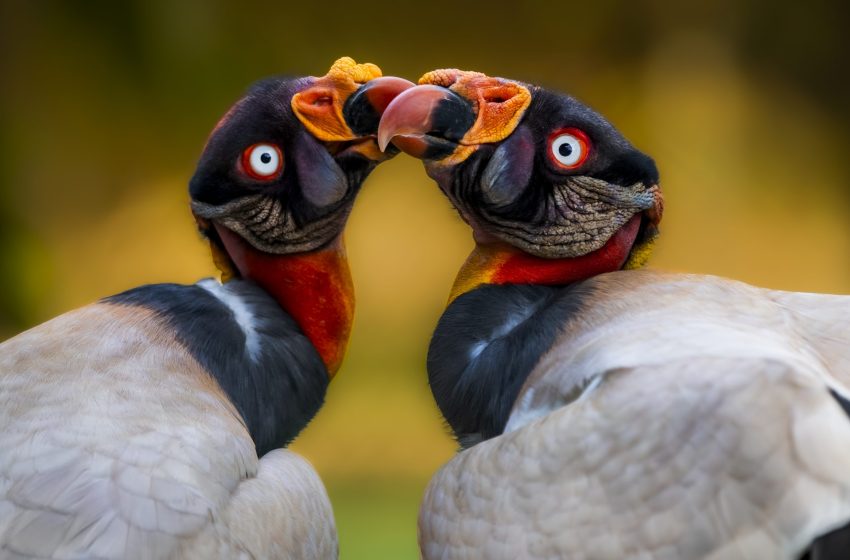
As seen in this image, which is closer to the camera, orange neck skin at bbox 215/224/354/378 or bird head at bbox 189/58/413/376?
bird head at bbox 189/58/413/376

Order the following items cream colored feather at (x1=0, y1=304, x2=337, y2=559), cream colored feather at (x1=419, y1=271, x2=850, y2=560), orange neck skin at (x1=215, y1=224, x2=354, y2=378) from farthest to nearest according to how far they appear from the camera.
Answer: orange neck skin at (x1=215, y1=224, x2=354, y2=378) < cream colored feather at (x1=0, y1=304, x2=337, y2=559) < cream colored feather at (x1=419, y1=271, x2=850, y2=560)

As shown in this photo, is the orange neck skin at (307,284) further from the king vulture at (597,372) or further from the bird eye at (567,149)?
the bird eye at (567,149)

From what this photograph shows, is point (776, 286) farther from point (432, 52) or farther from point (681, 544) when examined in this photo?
point (681, 544)

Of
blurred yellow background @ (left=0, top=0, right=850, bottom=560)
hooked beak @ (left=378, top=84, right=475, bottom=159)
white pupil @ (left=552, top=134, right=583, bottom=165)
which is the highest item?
hooked beak @ (left=378, top=84, right=475, bottom=159)

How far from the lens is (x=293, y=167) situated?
2.97 meters

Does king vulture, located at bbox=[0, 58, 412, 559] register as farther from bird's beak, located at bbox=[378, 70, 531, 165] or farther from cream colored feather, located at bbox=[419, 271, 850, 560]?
cream colored feather, located at bbox=[419, 271, 850, 560]

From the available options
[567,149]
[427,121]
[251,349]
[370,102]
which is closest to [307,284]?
[251,349]

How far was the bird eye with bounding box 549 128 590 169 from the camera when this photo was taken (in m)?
2.80

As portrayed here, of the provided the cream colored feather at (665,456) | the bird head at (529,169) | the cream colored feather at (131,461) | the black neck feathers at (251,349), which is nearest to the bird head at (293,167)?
the black neck feathers at (251,349)

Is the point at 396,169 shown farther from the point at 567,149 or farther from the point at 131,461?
the point at 131,461

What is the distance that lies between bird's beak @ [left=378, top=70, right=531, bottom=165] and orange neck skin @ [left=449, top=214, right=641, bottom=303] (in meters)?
0.33

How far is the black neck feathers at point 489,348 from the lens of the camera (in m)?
2.62

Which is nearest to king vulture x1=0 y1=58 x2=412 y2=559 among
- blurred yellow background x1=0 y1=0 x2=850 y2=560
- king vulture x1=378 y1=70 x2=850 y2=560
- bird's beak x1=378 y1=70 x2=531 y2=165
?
bird's beak x1=378 y1=70 x2=531 y2=165

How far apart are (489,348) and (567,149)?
0.55 meters
